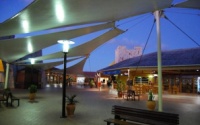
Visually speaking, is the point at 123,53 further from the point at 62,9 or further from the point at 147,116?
the point at 147,116

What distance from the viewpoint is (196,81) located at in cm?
2605

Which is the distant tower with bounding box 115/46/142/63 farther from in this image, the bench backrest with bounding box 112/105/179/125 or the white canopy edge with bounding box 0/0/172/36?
the bench backrest with bounding box 112/105/179/125

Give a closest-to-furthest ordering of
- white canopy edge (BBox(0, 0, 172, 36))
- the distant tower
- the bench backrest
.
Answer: the bench backrest < white canopy edge (BBox(0, 0, 172, 36)) < the distant tower

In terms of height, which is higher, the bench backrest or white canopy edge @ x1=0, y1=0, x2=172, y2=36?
white canopy edge @ x1=0, y1=0, x2=172, y2=36

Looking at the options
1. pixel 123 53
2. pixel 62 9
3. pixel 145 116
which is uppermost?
pixel 123 53

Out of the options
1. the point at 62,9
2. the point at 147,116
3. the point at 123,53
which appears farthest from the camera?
the point at 123,53

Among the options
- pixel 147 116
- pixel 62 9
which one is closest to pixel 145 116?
pixel 147 116

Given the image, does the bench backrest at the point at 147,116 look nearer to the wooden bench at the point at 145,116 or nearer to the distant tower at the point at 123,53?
the wooden bench at the point at 145,116

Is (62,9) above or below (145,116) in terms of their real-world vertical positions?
above

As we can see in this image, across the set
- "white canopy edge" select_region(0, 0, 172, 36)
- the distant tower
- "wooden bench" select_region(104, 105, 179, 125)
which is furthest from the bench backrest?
the distant tower

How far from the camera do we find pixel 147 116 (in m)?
5.68

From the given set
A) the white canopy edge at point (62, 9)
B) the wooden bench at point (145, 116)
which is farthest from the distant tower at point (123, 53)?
the wooden bench at point (145, 116)

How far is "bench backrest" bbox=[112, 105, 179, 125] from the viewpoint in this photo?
5.16 meters

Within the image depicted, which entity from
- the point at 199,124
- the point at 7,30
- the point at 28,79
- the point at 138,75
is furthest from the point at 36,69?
the point at 199,124
